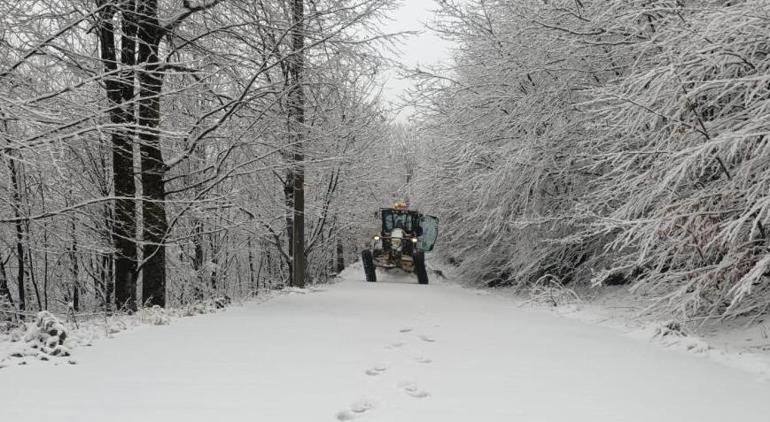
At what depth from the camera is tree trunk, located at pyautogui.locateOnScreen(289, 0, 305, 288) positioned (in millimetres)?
7518

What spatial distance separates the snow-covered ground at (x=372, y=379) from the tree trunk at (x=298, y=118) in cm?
384

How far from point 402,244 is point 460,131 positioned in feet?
16.3

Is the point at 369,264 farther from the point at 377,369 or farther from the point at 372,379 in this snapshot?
the point at 372,379

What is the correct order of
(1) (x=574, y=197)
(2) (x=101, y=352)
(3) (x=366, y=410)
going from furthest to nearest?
(1) (x=574, y=197)
(2) (x=101, y=352)
(3) (x=366, y=410)

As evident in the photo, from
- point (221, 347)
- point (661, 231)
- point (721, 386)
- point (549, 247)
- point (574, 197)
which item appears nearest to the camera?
point (721, 386)

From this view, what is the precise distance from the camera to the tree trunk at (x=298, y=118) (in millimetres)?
7518

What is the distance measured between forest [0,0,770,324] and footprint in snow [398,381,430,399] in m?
2.89

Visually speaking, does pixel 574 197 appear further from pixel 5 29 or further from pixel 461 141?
pixel 5 29

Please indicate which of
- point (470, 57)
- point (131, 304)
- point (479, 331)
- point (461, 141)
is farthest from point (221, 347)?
point (470, 57)

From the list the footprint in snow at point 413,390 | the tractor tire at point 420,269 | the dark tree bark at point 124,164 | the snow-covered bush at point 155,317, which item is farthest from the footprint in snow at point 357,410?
the tractor tire at point 420,269

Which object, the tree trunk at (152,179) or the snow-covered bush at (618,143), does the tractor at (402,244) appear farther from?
the tree trunk at (152,179)

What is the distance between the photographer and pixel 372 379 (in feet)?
11.1

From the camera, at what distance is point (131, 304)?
7.58m

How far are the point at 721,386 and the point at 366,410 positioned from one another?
2378 mm
